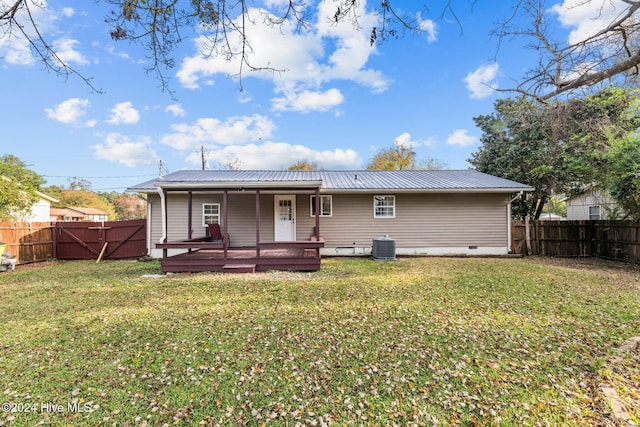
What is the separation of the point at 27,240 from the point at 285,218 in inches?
358

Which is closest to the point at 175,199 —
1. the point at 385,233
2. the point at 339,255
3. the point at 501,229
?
the point at 339,255

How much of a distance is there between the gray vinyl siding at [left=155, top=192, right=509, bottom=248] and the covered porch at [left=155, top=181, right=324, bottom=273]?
5cm

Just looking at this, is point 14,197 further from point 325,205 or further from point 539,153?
point 539,153

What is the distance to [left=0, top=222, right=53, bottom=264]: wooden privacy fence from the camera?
952 centimetres

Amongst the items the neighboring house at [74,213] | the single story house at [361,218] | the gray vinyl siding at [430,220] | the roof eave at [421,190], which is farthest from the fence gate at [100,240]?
the neighboring house at [74,213]

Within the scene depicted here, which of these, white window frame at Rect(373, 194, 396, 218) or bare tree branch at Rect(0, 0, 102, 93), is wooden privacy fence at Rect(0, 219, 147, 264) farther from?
bare tree branch at Rect(0, 0, 102, 93)

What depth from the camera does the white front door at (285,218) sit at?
1103 cm

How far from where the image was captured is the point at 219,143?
84.0 feet

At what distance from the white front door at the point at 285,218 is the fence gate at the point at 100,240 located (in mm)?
5172

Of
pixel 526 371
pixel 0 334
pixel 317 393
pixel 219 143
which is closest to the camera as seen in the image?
pixel 317 393

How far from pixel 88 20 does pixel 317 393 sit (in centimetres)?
441

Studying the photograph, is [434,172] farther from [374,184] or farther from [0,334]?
[0,334]

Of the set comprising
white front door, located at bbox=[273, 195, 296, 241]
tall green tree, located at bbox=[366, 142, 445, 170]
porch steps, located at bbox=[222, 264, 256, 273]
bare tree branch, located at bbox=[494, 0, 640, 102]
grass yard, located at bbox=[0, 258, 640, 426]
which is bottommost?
grass yard, located at bbox=[0, 258, 640, 426]

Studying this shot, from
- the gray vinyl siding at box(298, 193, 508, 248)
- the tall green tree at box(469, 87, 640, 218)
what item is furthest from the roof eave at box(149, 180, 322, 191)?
the tall green tree at box(469, 87, 640, 218)
